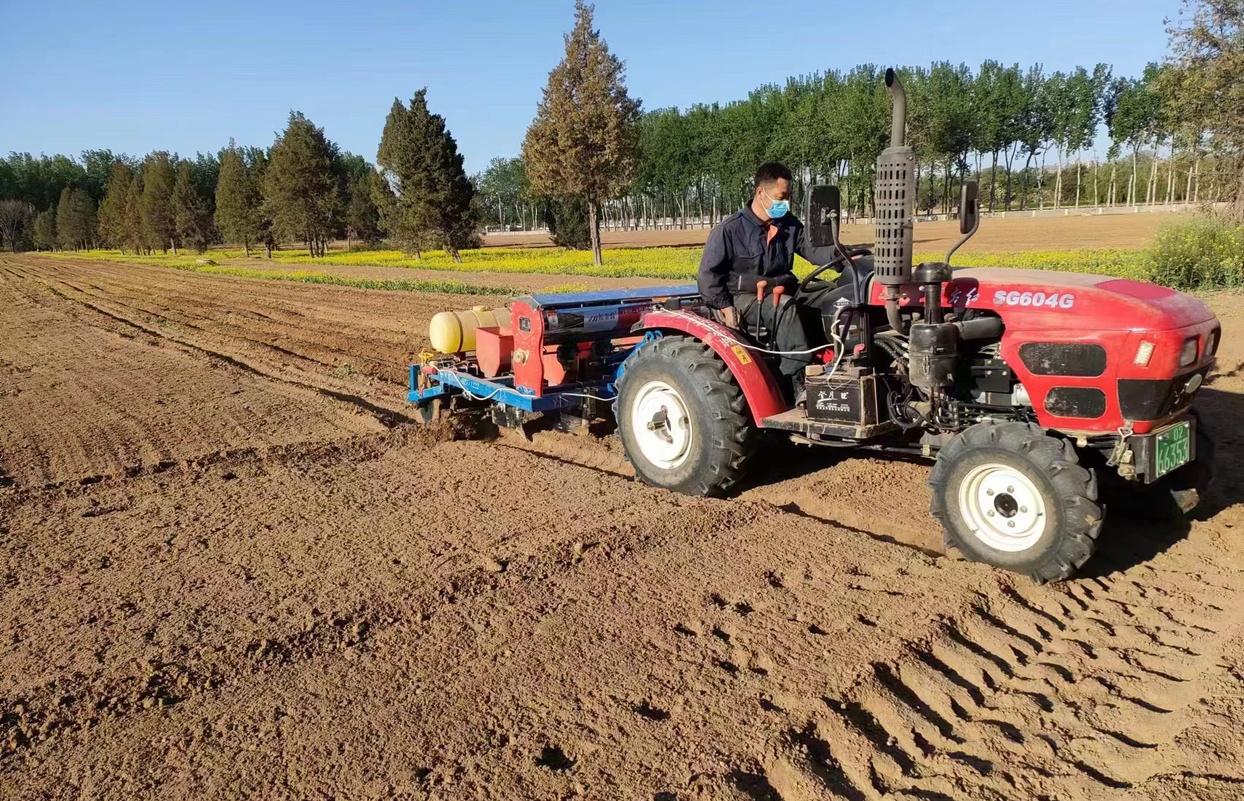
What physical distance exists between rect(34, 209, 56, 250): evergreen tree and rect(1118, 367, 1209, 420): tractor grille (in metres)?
98.5

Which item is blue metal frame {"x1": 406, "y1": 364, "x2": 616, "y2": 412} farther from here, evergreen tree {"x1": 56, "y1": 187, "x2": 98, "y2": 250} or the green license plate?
evergreen tree {"x1": 56, "y1": 187, "x2": 98, "y2": 250}

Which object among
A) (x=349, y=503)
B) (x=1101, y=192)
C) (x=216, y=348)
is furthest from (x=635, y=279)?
(x=1101, y=192)

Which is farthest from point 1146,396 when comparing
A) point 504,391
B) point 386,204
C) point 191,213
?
point 191,213

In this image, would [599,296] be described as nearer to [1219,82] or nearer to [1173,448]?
[1173,448]

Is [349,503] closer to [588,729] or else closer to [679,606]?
[679,606]

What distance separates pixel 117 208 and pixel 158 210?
13604 mm

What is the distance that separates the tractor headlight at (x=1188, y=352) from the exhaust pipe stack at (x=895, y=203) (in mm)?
1149

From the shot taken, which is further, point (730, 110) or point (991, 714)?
point (730, 110)

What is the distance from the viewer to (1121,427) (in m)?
3.63

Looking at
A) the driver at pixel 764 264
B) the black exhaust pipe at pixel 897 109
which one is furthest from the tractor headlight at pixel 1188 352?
the driver at pixel 764 264

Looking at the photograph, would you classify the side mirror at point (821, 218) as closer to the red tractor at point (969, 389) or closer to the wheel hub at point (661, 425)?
the red tractor at point (969, 389)

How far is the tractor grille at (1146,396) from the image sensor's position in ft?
11.6

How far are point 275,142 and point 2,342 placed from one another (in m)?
34.3

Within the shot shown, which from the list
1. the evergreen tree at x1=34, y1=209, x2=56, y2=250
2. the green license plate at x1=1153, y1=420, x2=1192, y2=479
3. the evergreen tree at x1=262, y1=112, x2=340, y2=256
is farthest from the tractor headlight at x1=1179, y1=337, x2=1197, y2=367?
the evergreen tree at x1=34, y1=209, x2=56, y2=250
